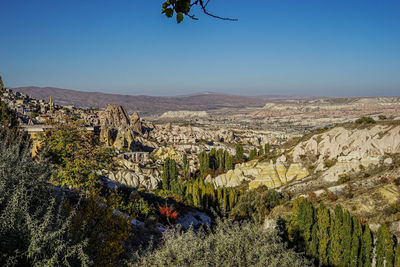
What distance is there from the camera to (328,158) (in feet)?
111

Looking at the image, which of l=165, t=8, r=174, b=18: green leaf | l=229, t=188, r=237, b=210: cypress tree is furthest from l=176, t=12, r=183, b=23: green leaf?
l=229, t=188, r=237, b=210: cypress tree

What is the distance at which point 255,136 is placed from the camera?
88062 mm

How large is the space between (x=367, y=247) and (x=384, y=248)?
111cm

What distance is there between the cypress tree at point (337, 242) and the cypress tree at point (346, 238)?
8.4 inches

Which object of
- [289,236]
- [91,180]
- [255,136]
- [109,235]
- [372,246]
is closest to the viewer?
[109,235]

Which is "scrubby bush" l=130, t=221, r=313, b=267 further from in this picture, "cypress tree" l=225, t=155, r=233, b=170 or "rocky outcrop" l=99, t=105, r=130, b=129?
"rocky outcrop" l=99, t=105, r=130, b=129

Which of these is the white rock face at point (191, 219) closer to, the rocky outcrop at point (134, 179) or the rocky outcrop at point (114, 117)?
the rocky outcrop at point (134, 179)

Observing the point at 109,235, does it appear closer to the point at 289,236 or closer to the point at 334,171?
the point at 289,236

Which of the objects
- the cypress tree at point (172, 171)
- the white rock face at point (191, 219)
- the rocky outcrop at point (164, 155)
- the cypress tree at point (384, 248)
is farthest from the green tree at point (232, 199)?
the rocky outcrop at point (164, 155)

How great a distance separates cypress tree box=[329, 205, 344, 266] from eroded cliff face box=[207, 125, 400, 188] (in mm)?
11376

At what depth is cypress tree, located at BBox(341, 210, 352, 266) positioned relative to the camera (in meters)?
15.7

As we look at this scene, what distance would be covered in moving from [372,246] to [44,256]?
17.0 m

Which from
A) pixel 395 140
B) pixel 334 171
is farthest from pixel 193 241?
pixel 395 140

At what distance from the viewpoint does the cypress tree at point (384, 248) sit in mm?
14241
